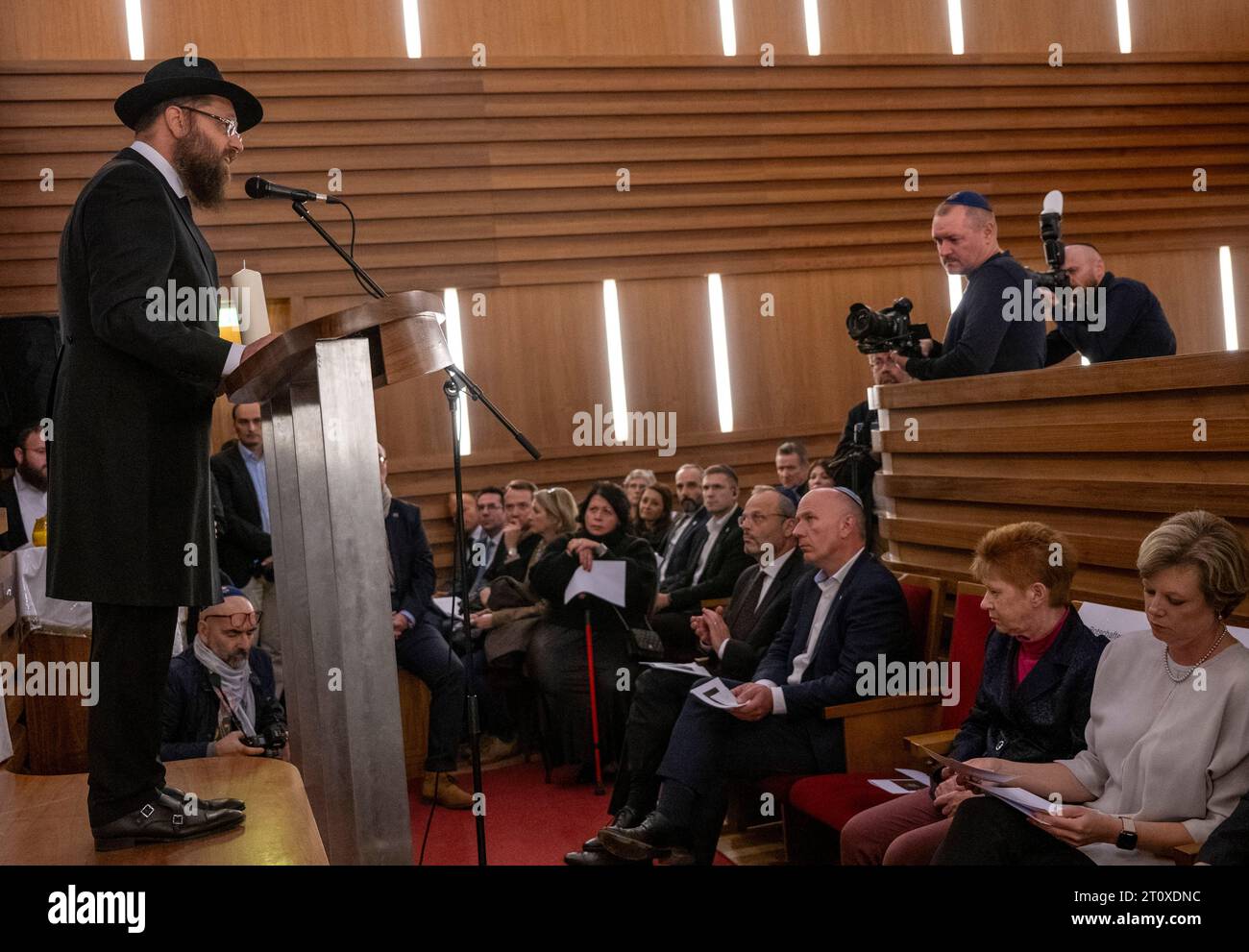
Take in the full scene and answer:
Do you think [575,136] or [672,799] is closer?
[672,799]

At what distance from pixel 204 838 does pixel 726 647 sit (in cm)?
237

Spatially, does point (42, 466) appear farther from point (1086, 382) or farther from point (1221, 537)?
point (1221, 537)

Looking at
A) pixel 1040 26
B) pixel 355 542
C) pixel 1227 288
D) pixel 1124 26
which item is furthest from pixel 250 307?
pixel 1227 288

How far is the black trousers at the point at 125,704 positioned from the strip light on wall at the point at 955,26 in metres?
7.51

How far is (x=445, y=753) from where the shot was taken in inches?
192

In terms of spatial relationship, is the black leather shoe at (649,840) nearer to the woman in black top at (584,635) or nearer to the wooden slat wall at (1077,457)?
the wooden slat wall at (1077,457)

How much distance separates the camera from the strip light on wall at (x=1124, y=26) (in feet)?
27.5

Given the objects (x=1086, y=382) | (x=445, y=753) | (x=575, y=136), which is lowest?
(x=445, y=753)

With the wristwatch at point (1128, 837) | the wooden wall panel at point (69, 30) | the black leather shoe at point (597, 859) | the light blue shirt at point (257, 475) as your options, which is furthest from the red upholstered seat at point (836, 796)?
the wooden wall panel at point (69, 30)

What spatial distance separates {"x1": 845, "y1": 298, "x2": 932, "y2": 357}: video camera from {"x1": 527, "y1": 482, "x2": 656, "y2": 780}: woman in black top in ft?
4.69

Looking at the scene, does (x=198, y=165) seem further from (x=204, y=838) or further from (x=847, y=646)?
(x=847, y=646)

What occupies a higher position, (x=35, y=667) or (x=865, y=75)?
(x=865, y=75)

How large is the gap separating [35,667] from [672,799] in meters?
2.09
